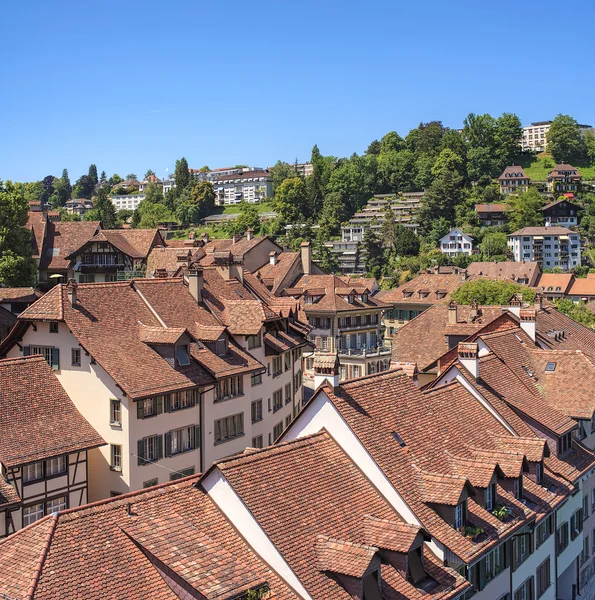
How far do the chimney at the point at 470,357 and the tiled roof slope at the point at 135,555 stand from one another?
1333cm

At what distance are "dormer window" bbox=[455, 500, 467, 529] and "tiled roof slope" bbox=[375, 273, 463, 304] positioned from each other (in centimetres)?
7022

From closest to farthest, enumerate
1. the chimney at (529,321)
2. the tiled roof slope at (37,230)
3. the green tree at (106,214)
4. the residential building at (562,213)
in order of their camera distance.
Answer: the chimney at (529,321)
the tiled roof slope at (37,230)
the green tree at (106,214)
the residential building at (562,213)

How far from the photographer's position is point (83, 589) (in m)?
14.5

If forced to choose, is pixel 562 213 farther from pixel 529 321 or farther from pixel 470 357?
pixel 470 357

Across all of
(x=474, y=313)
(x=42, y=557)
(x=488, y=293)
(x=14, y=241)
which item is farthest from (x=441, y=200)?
(x=42, y=557)

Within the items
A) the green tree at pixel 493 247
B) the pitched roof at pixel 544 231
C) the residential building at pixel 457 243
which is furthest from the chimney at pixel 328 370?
the pitched roof at pixel 544 231

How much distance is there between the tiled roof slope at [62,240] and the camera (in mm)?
74875

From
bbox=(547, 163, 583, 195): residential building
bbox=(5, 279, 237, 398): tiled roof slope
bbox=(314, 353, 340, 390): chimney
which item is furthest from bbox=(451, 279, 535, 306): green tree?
bbox=(547, 163, 583, 195): residential building

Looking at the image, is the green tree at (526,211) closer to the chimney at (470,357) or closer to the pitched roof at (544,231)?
the pitched roof at (544,231)

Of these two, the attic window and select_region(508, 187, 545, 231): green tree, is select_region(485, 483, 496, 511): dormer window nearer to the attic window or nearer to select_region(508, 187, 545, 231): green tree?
the attic window

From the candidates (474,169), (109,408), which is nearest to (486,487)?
(109,408)

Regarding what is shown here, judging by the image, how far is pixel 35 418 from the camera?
28203 mm

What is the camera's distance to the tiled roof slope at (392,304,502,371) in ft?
144

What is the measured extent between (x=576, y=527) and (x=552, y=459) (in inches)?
156
